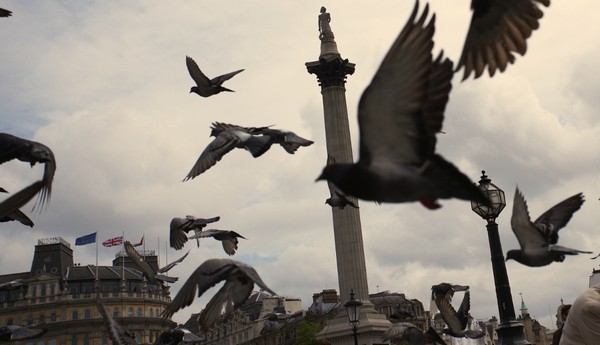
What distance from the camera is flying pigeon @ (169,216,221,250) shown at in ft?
38.8

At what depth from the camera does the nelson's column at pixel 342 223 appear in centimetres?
5731

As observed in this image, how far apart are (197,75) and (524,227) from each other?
6242mm

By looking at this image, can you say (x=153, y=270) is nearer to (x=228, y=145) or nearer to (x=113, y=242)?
Answer: (x=228, y=145)

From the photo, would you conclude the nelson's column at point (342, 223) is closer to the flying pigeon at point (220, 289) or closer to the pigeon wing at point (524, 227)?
the pigeon wing at point (524, 227)

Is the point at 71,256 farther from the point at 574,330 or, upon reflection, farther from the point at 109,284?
the point at 574,330

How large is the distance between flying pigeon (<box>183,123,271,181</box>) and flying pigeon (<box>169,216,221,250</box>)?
255cm

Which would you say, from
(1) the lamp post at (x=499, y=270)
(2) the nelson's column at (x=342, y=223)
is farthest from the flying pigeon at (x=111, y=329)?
(2) the nelson's column at (x=342, y=223)

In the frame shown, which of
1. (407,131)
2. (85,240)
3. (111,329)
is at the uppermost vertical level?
(85,240)

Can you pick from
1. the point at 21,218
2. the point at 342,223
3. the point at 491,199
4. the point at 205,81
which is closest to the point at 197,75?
the point at 205,81

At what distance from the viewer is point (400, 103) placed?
3.82 meters

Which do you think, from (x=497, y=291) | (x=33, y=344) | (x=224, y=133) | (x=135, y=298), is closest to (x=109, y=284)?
(x=135, y=298)

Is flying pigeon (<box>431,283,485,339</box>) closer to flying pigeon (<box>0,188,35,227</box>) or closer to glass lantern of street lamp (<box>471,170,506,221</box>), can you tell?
glass lantern of street lamp (<box>471,170,506,221</box>)

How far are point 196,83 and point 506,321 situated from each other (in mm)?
12238

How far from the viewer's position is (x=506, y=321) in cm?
1936
